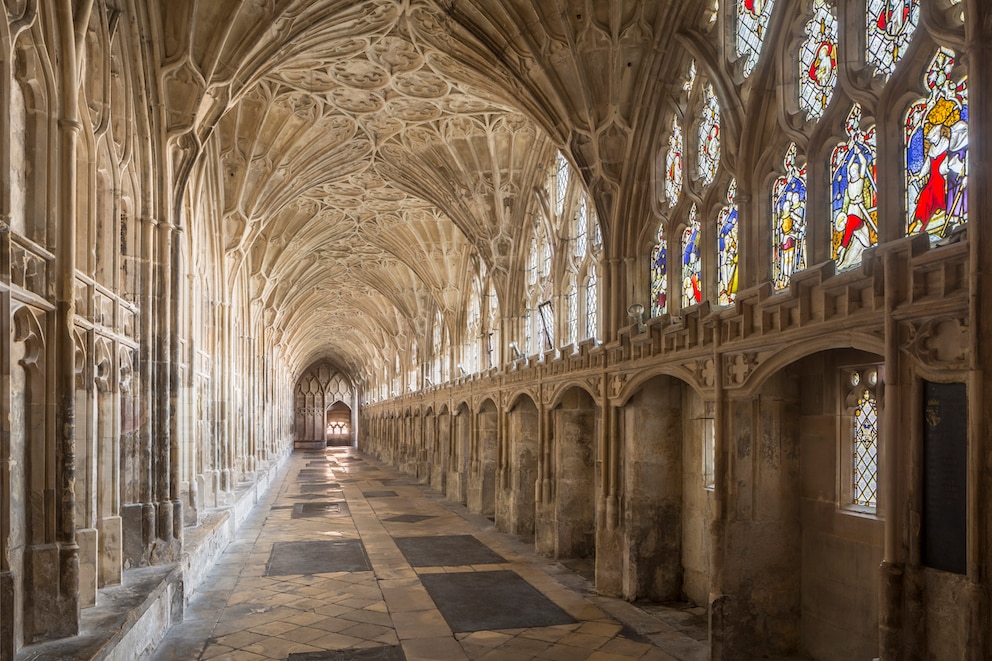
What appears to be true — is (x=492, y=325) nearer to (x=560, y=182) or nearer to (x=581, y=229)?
(x=560, y=182)

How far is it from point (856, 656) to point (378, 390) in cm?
3905

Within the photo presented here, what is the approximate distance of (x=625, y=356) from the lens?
10469 mm

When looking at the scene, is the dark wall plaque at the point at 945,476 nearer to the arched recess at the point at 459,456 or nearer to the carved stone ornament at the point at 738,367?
the carved stone ornament at the point at 738,367

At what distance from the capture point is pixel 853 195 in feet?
21.2

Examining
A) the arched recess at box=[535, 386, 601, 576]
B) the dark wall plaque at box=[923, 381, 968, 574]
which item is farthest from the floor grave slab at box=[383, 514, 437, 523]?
the dark wall plaque at box=[923, 381, 968, 574]

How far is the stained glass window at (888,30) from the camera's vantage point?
→ 5.84 m

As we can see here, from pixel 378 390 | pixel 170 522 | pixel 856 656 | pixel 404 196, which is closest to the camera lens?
pixel 856 656

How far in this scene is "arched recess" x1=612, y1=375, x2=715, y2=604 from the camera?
33.3ft

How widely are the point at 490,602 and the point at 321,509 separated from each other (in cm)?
1051

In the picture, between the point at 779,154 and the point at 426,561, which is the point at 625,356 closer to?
the point at 779,154

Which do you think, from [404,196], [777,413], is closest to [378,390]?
[404,196]

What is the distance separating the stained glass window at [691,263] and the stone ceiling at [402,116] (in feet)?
5.15

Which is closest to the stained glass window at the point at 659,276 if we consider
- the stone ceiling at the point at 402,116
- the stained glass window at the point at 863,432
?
the stone ceiling at the point at 402,116

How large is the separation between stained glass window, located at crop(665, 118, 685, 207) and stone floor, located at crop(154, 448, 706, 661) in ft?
17.3
